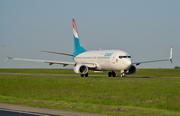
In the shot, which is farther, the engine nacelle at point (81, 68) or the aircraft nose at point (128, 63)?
the engine nacelle at point (81, 68)

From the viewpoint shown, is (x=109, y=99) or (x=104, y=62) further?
(x=104, y=62)

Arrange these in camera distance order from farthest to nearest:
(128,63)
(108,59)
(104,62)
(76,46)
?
(76,46), (104,62), (108,59), (128,63)

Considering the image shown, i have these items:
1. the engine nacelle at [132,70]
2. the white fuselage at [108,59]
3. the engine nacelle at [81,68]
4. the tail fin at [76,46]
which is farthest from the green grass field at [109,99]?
the tail fin at [76,46]

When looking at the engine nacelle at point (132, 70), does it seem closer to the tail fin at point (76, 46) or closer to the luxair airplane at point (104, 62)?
the luxair airplane at point (104, 62)

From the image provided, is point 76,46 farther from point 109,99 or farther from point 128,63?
point 109,99

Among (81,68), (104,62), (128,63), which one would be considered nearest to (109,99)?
(128,63)

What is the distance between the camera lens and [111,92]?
1093 inches

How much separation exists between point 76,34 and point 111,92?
3845 centimetres

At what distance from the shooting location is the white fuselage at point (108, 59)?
46844mm

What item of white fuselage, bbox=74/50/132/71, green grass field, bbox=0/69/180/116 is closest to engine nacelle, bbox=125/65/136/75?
white fuselage, bbox=74/50/132/71

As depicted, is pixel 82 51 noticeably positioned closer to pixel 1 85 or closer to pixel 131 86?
pixel 1 85

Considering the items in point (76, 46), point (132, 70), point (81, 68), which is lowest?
point (132, 70)

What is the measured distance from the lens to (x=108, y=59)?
165ft

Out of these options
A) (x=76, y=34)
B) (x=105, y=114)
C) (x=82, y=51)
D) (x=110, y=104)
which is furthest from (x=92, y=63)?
(x=105, y=114)
